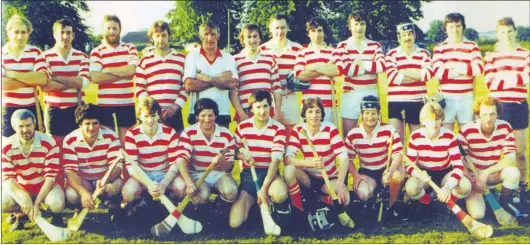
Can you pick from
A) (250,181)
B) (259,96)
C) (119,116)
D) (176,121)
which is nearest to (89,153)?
(119,116)

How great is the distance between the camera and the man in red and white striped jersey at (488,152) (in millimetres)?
5180

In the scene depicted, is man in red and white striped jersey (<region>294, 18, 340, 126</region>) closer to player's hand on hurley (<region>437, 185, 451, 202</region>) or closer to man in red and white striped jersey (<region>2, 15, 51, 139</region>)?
player's hand on hurley (<region>437, 185, 451, 202</region>)

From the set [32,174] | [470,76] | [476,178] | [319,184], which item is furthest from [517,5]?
[32,174]

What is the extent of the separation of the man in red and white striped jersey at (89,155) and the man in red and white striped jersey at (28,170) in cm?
11

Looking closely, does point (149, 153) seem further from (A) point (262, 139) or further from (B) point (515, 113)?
(B) point (515, 113)

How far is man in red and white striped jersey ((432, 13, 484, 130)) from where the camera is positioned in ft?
18.3

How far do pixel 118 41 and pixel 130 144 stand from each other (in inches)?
43.9

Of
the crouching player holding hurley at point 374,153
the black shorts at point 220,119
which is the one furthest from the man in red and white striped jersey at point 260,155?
the crouching player holding hurley at point 374,153

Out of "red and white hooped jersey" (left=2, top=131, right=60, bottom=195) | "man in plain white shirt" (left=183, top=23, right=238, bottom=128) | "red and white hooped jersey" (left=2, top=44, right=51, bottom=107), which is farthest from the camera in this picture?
"man in plain white shirt" (left=183, top=23, right=238, bottom=128)

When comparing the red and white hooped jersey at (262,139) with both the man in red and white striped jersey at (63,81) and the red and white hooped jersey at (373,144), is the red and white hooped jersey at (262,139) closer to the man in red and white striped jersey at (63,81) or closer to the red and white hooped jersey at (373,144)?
the red and white hooped jersey at (373,144)

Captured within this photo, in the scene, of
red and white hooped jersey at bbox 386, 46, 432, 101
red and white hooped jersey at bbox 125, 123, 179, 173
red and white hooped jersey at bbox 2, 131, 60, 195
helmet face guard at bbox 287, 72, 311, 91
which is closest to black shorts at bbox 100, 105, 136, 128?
red and white hooped jersey at bbox 125, 123, 179, 173

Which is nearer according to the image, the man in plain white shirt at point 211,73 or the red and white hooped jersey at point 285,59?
the man in plain white shirt at point 211,73

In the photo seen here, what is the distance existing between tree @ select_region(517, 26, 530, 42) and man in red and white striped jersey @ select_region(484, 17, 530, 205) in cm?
27

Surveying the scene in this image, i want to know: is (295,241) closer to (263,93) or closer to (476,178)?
(263,93)
